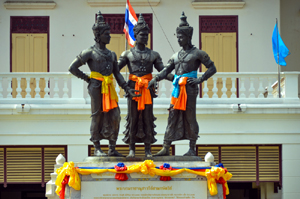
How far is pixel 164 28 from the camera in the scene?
21.7 metres

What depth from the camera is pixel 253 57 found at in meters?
21.6

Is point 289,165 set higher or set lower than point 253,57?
lower

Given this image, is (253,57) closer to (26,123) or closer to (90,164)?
(26,123)

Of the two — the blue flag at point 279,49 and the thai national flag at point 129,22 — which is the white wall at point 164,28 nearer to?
the blue flag at point 279,49

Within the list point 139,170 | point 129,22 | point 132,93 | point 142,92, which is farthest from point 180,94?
point 129,22

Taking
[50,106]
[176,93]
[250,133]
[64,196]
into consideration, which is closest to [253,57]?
[250,133]

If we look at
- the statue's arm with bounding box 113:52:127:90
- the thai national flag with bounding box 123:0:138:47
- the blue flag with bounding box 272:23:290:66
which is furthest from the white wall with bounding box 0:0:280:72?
the statue's arm with bounding box 113:52:127:90

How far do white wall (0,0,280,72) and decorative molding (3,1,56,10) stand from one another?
0.12 m

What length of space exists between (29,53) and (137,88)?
10.4m

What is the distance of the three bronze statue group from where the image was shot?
38.5ft

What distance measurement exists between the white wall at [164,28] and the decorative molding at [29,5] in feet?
0.38

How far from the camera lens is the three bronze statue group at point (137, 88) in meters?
11.8

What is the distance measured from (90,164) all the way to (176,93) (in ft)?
6.38

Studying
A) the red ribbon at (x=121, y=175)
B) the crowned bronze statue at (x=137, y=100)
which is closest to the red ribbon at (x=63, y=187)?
the red ribbon at (x=121, y=175)
